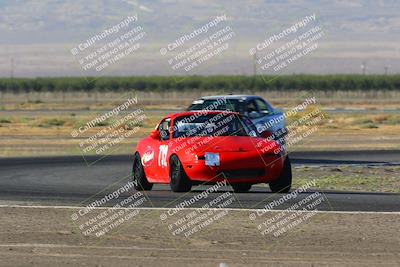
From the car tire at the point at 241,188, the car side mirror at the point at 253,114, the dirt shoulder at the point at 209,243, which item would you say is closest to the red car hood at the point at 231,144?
the car tire at the point at 241,188

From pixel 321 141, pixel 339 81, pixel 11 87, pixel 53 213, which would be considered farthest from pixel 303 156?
pixel 11 87

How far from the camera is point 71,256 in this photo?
13.3 metres

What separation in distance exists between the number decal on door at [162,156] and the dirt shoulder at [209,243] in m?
3.56

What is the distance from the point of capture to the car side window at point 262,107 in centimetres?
3094

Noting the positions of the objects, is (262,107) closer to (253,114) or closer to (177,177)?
(253,114)

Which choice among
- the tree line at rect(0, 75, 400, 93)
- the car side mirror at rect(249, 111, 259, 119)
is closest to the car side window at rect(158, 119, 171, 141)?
the car side mirror at rect(249, 111, 259, 119)

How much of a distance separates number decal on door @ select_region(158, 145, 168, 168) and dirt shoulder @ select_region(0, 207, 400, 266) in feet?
11.7

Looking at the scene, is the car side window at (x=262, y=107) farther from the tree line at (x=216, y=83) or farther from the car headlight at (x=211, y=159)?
the tree line at (x=216, y=83)

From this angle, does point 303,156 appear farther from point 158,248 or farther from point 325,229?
point 158,248

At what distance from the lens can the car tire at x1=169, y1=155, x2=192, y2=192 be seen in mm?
20672

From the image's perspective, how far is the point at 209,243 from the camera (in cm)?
1451

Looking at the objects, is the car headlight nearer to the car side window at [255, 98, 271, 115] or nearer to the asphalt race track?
the asphalt race track

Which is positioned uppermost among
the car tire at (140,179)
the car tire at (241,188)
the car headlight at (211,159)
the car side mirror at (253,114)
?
the car headlight at (211,159)

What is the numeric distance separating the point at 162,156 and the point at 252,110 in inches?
376
